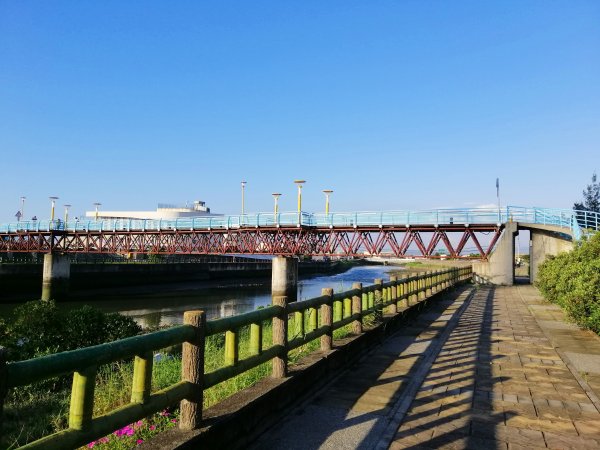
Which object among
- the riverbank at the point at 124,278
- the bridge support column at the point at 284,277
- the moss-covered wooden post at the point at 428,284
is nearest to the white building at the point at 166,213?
the riverbank at the point at 124,278

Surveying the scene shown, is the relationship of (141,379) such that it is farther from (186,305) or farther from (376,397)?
(186,305)

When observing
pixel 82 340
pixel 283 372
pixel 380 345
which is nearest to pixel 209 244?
pixel 82 340

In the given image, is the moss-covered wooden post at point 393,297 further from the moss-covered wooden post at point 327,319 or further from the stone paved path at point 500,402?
the moss-covered wooden post at point 327,319

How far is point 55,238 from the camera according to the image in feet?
164

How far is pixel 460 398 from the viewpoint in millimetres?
6266

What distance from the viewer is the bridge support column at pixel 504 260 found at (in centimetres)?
3170

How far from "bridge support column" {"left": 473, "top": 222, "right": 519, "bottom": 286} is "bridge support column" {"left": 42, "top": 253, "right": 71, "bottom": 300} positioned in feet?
131

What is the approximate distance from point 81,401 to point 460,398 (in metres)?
5.18

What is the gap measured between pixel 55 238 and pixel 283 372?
52.1m

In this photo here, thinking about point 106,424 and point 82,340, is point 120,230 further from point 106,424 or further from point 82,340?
point 106,424

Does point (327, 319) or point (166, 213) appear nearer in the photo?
point (327, 319)

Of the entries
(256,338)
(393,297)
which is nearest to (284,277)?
(393,297)

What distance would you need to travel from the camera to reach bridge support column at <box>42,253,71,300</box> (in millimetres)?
43678

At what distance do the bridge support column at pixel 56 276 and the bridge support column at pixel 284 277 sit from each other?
71.7ft
